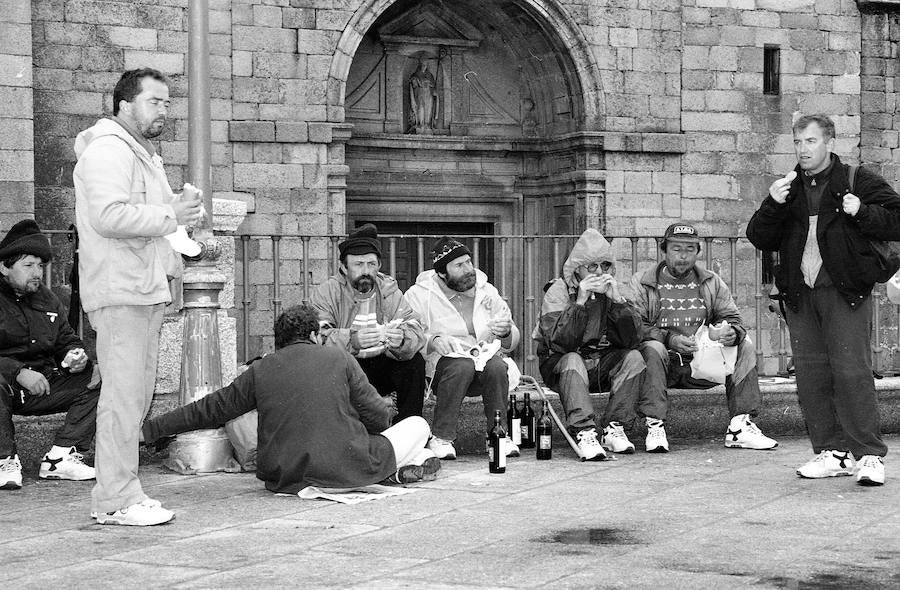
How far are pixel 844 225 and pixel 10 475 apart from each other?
460 centimetres

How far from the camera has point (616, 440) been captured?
9.10 metres

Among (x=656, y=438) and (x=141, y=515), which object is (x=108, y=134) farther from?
(x=656, y=438)

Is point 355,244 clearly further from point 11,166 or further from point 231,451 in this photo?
point 11,166

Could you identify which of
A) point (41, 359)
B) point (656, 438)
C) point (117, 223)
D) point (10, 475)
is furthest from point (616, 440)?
point (117, 223)

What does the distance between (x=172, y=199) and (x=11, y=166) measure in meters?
6.97

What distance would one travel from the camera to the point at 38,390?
7961mm

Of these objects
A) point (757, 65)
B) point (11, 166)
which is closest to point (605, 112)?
point (757, 65)

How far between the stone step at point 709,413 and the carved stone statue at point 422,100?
6.99 m

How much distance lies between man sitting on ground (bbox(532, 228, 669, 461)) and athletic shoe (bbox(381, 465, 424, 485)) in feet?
4.60

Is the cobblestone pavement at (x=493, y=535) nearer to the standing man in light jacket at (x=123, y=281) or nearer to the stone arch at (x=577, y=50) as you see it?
the standing man in light jacket at (x=123, y=281)

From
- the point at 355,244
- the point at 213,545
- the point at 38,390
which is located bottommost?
the point at 213,545

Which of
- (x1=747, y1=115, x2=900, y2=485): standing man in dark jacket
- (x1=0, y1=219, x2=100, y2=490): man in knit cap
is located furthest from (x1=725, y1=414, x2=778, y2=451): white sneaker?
(x1=0, y1=219, x2=100, y2=490): man in knit cap

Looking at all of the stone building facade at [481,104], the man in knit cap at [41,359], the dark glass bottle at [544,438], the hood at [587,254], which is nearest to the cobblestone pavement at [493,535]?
the man in knit cap at [41,359]

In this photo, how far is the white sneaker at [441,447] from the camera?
8672 millimetres
